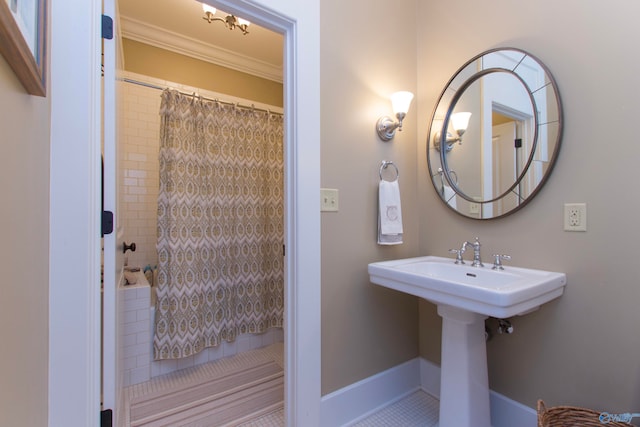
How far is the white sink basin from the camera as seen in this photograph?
100 centimetres

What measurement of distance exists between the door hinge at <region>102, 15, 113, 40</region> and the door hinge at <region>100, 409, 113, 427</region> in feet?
4.48

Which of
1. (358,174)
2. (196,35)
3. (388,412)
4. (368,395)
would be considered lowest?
(388,412)

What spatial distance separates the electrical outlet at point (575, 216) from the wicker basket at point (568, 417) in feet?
2.34

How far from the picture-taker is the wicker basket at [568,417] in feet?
3.52

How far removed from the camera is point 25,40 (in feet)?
1.73

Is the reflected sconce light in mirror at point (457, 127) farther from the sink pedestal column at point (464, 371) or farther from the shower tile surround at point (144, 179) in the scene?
the shower tile surround at point (144, 179)

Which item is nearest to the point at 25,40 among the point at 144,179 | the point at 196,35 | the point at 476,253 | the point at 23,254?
the point at 23,254

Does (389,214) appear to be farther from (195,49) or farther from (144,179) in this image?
(195,49)

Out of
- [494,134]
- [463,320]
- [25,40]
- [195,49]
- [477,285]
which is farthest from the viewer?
[195,49]

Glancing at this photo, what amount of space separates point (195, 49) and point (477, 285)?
288 centimetres

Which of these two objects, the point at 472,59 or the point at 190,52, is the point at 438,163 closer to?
the point at 472,59

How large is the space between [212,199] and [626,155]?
2348 mm

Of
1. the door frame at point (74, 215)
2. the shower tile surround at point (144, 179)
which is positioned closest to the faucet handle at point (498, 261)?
the door frame at point (74, 215)

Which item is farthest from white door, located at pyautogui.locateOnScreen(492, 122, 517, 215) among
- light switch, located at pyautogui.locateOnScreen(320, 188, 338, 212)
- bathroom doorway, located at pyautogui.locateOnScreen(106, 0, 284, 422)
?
bathroom doorway, located at pyautogui.locateOnScreen(106, 0, 284, 422)
